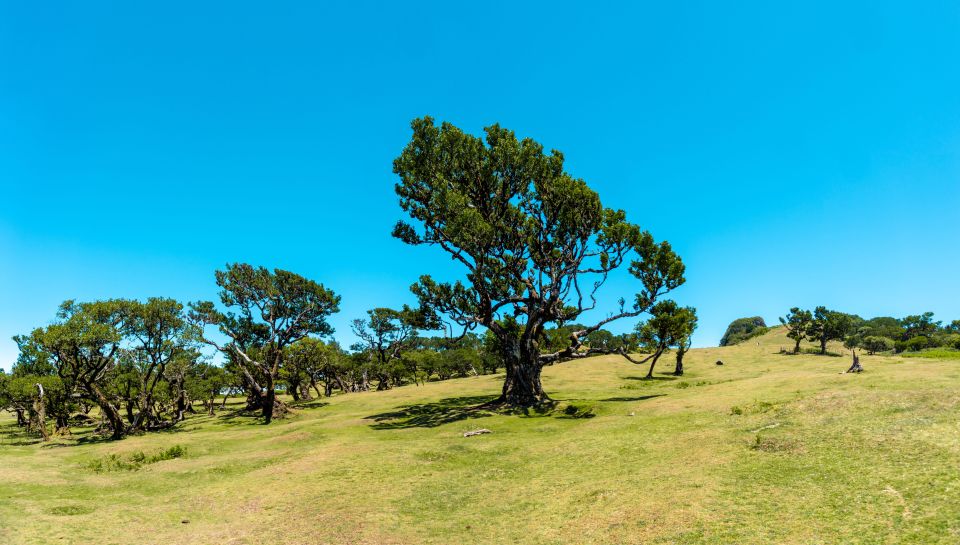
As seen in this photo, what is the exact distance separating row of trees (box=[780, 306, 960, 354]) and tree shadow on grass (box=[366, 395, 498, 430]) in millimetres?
80552

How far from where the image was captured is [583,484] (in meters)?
14.4

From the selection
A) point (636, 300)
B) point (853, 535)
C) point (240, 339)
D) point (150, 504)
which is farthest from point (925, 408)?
point (240, 339)

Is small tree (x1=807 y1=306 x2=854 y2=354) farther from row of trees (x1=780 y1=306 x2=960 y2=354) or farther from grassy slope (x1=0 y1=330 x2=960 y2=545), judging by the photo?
grassy slope (x1=0 y1=330 x2=960 y2=545)

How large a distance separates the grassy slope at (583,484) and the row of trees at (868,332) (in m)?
78.2

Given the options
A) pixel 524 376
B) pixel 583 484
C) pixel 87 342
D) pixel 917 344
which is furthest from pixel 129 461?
pixel 917 344

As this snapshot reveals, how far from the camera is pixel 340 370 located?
8962 cm

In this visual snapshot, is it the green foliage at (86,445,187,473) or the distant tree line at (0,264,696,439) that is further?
the distant tree line at (0,264,696,439)

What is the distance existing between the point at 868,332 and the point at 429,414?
16147cm

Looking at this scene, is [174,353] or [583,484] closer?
[583,484]

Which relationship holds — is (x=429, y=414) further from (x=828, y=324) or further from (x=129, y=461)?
(x=828, y=324)

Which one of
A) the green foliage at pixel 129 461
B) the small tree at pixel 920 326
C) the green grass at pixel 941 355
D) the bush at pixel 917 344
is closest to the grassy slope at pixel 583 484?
the green foliage at pixel 129 461

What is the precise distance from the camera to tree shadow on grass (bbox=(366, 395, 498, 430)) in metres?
32.4

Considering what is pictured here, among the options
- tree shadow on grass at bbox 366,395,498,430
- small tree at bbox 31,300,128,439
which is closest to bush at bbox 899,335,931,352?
tree shadow on grass at bbox 366,395,498,430

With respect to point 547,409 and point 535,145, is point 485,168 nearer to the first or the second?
point 535,145
